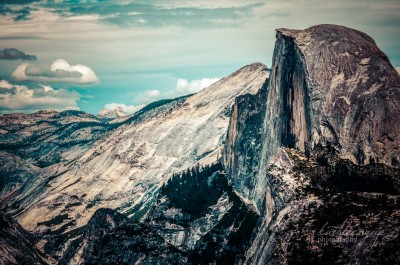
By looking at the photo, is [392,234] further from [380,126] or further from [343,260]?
[380,126]

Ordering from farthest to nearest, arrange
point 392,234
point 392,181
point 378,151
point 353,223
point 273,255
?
point 378,151
point 392,181
point 273,255
point 353,223
point 392,234

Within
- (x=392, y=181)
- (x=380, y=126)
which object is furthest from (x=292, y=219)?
(x=380, y=126)

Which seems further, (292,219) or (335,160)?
(335,160)

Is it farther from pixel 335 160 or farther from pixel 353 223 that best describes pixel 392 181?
pixel 353 223

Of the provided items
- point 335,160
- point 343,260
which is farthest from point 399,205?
point 335,160

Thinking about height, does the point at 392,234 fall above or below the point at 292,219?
above

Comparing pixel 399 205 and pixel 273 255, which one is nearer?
pixel 399 205

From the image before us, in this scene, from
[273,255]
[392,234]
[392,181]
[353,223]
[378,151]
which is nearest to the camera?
[392,234]

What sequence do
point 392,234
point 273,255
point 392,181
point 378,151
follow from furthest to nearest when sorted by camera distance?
point 378,151, point 392,181, point 273,255, point 392,234

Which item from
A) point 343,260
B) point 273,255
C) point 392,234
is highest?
point 392,234
